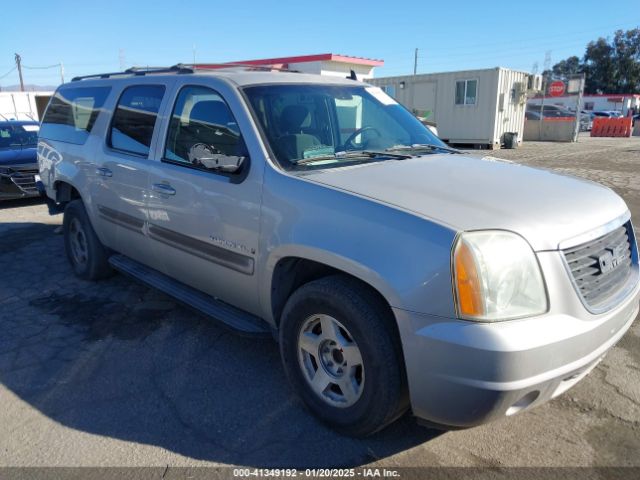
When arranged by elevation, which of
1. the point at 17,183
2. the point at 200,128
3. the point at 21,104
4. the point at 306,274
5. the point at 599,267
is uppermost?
the point at 21,104

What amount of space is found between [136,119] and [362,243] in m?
2.64

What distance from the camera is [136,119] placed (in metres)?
4.20

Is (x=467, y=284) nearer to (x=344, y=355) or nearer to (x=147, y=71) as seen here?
(x=344, y=355)

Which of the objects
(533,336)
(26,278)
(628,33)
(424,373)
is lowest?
(26,278)

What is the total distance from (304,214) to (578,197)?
4.84 ft

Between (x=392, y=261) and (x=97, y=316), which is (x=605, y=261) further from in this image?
(x=97, y=316)

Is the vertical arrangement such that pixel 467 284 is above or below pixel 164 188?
below

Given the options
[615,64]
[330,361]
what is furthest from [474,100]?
[615,64]

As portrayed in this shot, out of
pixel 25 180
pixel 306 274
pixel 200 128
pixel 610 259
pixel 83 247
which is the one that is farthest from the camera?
pixel 25 180

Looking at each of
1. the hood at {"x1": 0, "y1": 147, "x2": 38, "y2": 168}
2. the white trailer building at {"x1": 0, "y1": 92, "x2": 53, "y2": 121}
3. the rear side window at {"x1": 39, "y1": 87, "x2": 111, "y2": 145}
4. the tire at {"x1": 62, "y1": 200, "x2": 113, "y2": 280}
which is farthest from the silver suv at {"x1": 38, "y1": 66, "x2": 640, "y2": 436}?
the white trailer building at {"x1": 0, "y1": 92, "x2": 53, "y2": 121}

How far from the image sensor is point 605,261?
100.0 inches

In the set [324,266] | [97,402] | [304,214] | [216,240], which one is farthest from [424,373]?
[97,402]

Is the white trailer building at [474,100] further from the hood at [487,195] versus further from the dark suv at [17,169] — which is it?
the hood at [487,195]

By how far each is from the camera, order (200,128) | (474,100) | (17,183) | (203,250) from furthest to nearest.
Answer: (474,100)
(17,183)
(200,128)
(203,250)
